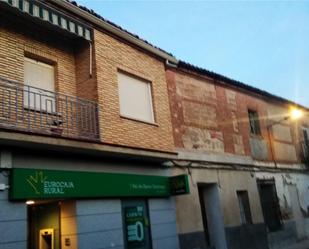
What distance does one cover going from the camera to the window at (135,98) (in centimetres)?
1111

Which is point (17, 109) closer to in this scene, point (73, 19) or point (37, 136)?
point (37, 136)

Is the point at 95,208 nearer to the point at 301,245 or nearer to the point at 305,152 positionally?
the point at 301,245

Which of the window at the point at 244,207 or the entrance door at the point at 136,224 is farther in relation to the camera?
the window at the point at 244,207

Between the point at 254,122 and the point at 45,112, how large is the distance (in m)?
11.3

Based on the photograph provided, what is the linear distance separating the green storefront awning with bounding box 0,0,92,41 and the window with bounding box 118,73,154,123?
179cm

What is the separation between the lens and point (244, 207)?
1518 centimetres

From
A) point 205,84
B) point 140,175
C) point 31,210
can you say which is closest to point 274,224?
point 205,84

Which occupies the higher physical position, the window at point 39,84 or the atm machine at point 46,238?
the window at point 39,84

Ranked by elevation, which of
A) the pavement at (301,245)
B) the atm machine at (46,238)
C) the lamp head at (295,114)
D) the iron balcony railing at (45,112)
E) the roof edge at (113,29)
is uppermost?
the roof edge at (113,29)

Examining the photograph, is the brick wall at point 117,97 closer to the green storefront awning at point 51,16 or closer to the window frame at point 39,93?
the green storefront awning at point 51,16

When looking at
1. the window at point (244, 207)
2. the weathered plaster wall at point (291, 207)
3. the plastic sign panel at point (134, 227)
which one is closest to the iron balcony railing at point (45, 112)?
the plastic sign panel at point (134, 227)

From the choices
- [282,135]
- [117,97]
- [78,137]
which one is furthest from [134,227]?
[282,135]

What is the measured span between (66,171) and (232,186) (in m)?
7.63

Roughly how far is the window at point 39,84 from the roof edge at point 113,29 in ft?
5.06
